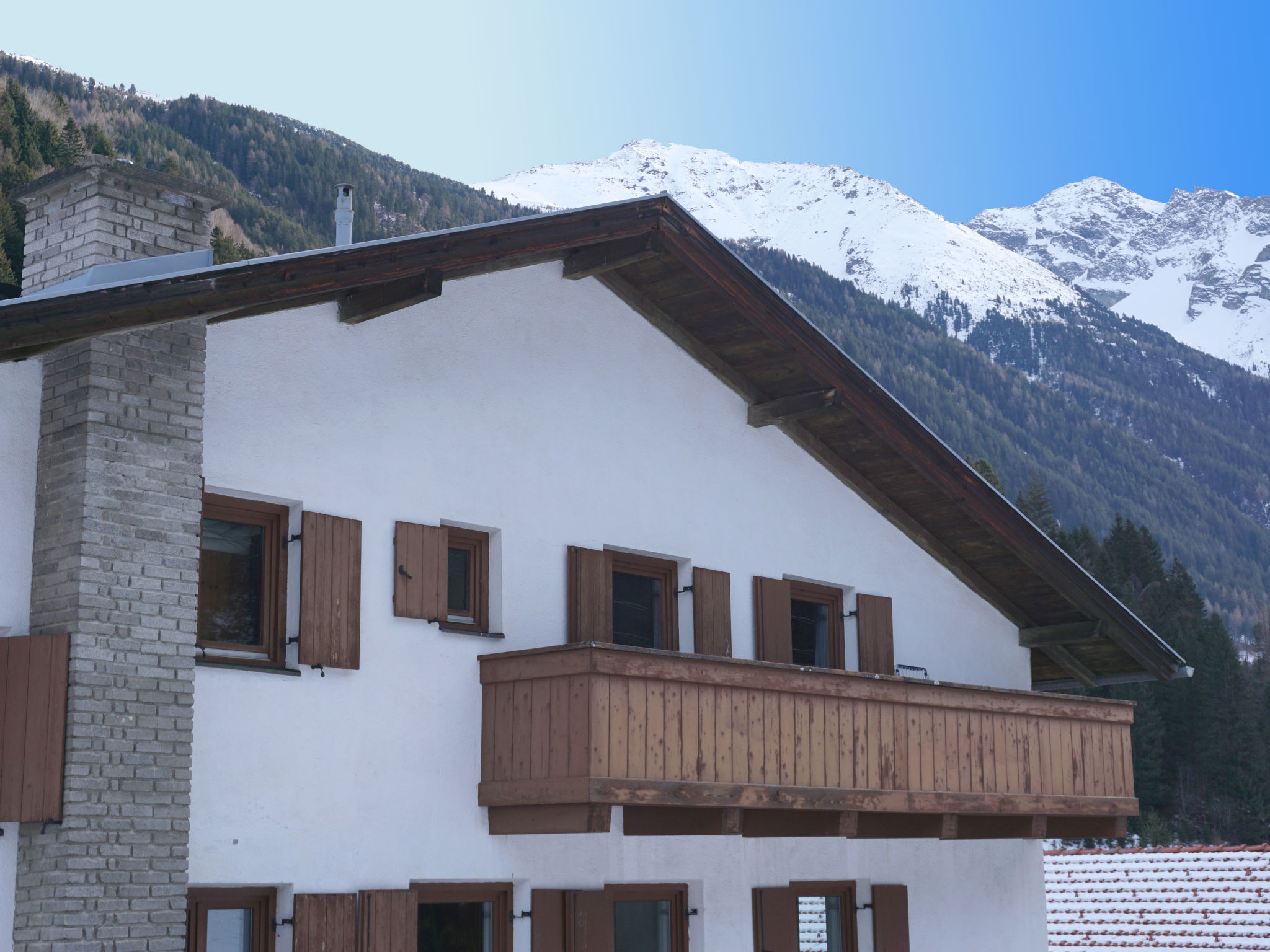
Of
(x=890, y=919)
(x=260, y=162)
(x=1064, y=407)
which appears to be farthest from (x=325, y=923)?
(x=1064, y=407)

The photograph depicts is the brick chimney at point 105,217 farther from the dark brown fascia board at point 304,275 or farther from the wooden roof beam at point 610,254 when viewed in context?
the wooden roof beam at point 610,254

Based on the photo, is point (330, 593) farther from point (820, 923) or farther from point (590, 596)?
point (820, 923)

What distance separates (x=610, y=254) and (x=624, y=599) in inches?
123

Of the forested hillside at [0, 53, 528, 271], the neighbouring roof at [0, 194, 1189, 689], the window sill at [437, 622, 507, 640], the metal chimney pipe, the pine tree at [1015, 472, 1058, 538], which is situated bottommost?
the window sill at [437, 622, 507, 640]

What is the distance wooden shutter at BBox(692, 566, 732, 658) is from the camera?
14.7m

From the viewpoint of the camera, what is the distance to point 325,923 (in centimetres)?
1137

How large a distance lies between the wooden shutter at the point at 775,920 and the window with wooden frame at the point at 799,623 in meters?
2.16

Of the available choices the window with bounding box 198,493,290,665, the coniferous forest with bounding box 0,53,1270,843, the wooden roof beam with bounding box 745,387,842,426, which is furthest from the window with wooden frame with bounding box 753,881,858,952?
the coniferous forest with bounding box 0,53,1270,843

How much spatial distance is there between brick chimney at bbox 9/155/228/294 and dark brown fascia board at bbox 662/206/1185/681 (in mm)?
4417

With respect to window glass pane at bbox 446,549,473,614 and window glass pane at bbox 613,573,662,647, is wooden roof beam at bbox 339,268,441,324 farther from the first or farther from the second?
window glass pane at bbox 613,573,662,647

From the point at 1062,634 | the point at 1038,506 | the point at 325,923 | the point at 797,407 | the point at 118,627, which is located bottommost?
the point at 325,923

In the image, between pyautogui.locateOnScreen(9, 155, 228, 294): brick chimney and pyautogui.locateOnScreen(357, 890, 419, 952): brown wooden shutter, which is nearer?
pyautogui.locateOnScreen(9, 155, 228, 294): brick chimney

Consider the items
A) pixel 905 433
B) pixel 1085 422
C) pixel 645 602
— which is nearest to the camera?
pixel 645 602

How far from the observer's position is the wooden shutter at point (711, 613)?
1467 cm
